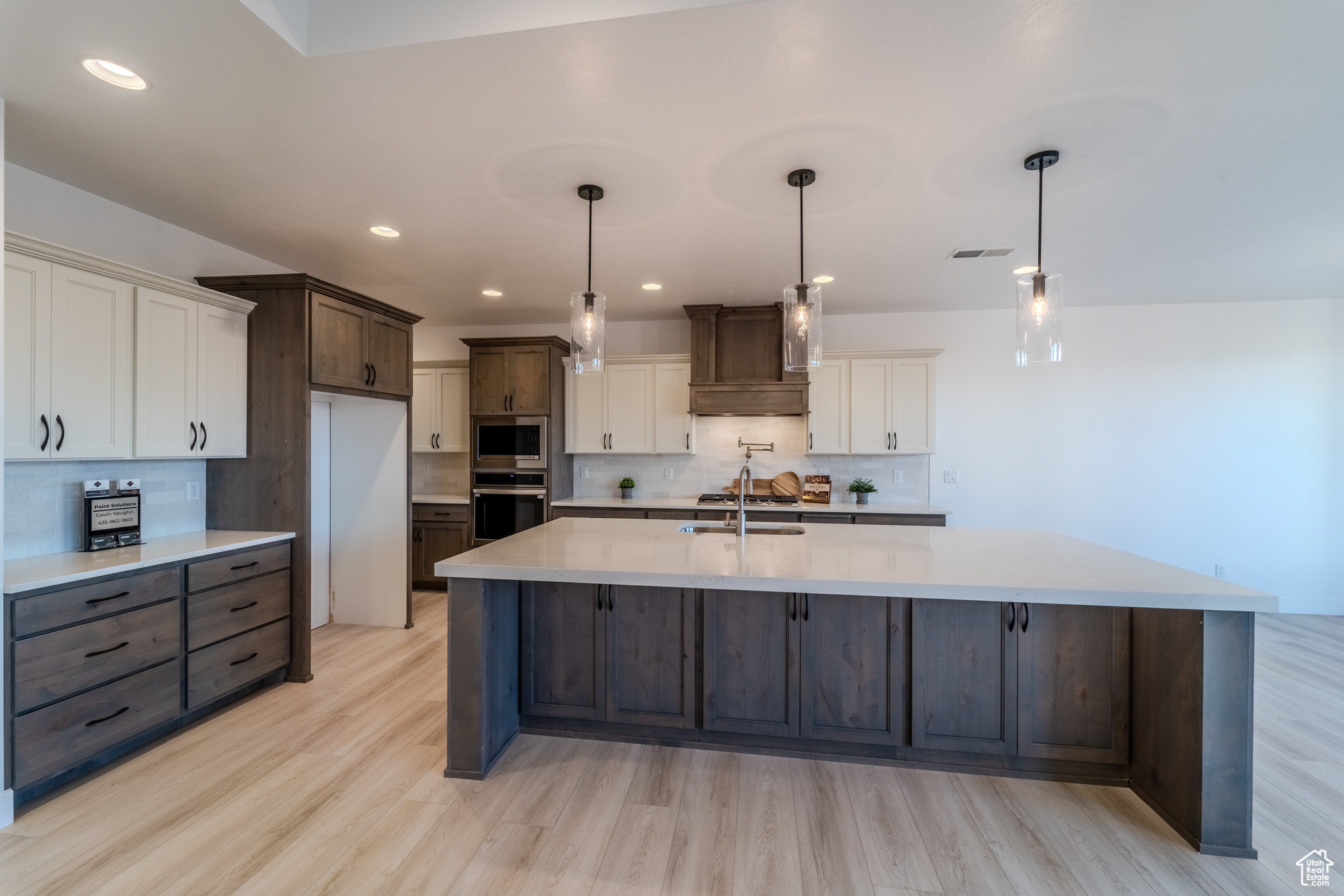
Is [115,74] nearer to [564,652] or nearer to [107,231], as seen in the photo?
[107,231]

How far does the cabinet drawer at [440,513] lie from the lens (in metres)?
5.31

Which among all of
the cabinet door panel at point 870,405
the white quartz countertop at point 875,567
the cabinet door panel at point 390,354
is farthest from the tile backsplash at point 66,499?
the cabinet door panel at point 870,405

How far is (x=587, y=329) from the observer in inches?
97.9

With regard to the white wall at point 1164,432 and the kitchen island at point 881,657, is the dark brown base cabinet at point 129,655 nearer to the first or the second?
the kitchen island at point 881,657

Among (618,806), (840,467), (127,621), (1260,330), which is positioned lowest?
(618,806)

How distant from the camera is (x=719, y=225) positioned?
10.3 feet

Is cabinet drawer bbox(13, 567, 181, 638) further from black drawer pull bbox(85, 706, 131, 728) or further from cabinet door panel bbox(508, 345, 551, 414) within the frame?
cabinet door panel bbox(508, 345, 551, 414)

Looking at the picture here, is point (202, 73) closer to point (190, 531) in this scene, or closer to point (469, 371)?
point (190, 531)

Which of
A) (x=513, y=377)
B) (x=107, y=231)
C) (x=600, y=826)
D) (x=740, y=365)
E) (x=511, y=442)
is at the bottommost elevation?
(x=600, y=826)

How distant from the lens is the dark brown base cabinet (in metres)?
2.10

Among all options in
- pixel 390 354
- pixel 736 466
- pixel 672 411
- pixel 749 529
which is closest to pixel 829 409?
pixel 736 466

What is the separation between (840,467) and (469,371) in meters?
3.60

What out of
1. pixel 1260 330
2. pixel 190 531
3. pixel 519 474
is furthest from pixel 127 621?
pixel 1260 330

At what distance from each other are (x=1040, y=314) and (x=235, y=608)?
4.12m
